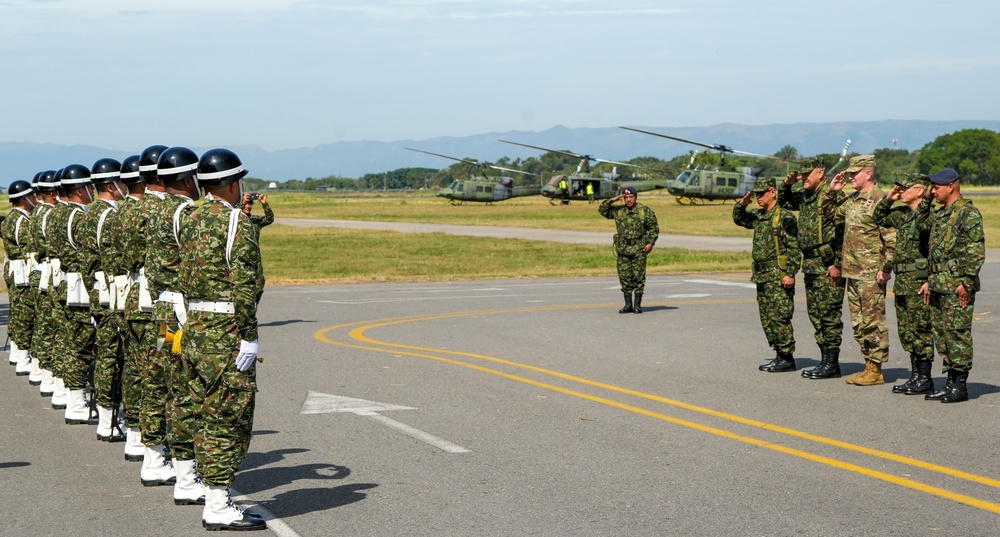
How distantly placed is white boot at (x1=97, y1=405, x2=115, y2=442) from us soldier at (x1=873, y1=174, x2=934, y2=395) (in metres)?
7.10

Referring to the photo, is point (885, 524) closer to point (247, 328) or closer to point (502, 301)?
point (247, 328)

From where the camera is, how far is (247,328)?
691 cm

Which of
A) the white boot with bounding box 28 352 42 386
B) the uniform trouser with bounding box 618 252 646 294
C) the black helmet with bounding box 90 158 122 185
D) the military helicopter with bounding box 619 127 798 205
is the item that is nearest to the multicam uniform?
the black helmet with bounding box 90 158 122 185

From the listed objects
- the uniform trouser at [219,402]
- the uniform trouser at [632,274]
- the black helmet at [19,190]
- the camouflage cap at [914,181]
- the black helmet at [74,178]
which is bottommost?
the uniform trouser at [632,274]

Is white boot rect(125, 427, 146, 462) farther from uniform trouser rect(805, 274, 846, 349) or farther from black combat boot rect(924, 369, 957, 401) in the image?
black combat boot rect(924, 369, 957, 401)

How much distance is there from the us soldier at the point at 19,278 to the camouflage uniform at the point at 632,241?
9497 mm

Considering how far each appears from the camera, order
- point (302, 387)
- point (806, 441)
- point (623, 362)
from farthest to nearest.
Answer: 1. point (623, 362)
2. point (302, 387)
3. point (806, 441)

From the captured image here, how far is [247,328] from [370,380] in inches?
230

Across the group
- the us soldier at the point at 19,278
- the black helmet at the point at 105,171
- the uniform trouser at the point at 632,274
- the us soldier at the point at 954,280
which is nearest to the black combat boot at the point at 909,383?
the us soldier at the point at 954,280

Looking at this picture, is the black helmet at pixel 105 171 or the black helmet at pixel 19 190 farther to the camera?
the black helmet at pixel 19 190

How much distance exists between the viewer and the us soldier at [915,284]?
37.7ft

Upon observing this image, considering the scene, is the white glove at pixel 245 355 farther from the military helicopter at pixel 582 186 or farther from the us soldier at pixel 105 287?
the military helicopter at pixel 582 186

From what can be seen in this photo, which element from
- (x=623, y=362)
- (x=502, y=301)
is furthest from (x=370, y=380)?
(x=502, y=301)

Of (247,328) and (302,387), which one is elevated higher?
(247,328)
